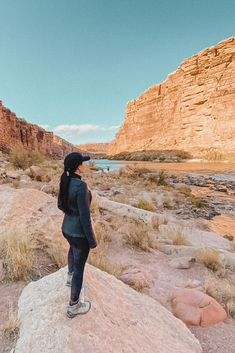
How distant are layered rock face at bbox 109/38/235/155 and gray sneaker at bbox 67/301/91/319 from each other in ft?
135

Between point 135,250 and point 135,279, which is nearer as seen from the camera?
point 135,279

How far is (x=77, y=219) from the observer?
228 centimetres

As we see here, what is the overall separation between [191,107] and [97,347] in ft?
168

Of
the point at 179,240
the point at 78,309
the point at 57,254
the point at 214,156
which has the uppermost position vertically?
the point at 214,156

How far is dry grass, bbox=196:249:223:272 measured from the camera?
4.65 m

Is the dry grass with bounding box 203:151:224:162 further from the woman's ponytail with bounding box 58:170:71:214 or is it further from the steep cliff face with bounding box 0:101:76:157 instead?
the woman's ponytail with bounding box 58:170:71:214

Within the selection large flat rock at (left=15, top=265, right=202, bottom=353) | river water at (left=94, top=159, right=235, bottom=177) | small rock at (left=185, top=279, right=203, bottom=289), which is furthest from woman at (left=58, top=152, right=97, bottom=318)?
river water at (left=94, top=159, right=235, bottom=177)

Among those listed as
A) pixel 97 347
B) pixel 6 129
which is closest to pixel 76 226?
pixel 97 347

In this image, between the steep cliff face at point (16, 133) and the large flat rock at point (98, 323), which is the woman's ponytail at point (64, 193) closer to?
the large flat rock at point (98, 323)

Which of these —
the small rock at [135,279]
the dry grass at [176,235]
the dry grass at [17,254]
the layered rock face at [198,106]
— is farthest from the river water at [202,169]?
the dry grass at [17,254]

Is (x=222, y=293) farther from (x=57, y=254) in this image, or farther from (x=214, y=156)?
(x=214, y=156)

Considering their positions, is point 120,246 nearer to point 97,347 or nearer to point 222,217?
point 97,347

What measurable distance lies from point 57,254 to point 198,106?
49.3m

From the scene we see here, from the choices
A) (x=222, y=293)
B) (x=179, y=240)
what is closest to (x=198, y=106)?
(x=179, y=240)
